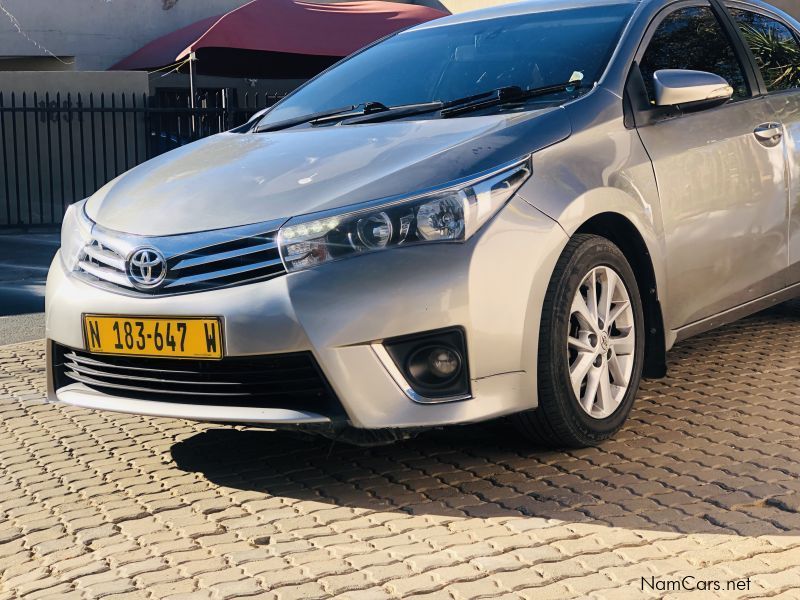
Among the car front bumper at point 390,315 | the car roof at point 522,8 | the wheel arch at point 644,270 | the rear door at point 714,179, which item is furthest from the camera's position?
the car roof at point 522,8

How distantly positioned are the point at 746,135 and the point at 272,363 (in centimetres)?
240

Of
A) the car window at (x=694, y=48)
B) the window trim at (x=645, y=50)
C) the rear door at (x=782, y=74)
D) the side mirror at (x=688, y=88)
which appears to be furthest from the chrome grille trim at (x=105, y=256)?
the rear door at (x=782, y=74)

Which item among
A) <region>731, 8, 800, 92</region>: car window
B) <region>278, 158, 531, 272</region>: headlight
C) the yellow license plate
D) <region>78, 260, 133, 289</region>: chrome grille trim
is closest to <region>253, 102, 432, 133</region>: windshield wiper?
<region>278, 158, 531, 272</region>: headlight

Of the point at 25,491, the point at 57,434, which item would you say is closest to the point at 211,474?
the point at 25,491

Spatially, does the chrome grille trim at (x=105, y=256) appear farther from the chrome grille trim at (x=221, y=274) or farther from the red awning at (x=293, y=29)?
the red awning at (x=293, y=29)

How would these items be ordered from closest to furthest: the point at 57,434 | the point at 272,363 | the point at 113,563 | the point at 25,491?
the point at 113,563
the point at 272,363
the point at 25,491
the point at 57,434

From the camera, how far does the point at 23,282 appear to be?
9797 mm

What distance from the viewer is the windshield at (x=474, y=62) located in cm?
459

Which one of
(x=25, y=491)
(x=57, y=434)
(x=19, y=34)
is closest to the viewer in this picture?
(x=25, y=491)

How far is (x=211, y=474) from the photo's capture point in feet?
13.5

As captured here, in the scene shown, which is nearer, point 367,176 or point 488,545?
point 488,545

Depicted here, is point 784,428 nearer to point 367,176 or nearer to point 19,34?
point 367,176

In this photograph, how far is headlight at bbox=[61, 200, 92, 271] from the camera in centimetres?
410

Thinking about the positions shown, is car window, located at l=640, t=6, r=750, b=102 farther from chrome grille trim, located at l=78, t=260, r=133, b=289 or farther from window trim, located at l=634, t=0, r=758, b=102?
chrome grille trim, located at l=78, t=260, r=133, b=289
